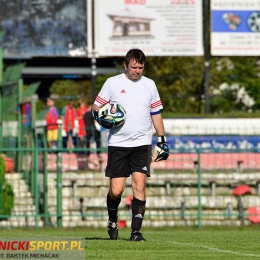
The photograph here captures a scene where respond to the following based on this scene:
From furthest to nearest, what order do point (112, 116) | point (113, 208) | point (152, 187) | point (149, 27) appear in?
point (149, 27)
point (152, 187)
point (113, 208)
point (112, 116)

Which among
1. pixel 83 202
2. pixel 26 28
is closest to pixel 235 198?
pixel 83 202

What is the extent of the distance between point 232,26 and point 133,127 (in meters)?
17.0

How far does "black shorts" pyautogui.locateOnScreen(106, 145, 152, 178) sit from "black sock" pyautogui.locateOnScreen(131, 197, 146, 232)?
0.34 m

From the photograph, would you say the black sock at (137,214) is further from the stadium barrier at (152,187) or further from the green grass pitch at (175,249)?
the stadium barrier at (152,187)

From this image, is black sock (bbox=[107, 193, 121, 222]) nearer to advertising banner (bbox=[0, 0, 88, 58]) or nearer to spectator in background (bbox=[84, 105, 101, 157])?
spectator in background (bbox=[84, 105, 101, 157])

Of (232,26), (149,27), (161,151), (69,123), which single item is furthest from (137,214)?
(232,26)

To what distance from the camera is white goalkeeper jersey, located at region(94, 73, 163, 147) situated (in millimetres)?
11312

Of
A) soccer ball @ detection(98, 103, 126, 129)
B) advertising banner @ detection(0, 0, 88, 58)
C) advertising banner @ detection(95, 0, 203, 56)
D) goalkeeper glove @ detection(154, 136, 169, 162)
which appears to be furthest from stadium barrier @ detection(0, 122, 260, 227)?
soccer ball @ detection(98, 103, 126, 129)

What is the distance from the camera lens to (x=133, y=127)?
1132cm

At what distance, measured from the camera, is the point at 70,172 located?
2075 cm

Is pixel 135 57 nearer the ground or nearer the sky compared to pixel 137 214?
nearer the sky

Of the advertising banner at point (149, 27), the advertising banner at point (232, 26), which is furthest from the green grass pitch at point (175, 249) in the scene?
the advertising banner at point (232, 26)

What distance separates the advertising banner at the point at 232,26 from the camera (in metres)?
27.9

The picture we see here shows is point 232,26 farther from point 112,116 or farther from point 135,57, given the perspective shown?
point 112,116
